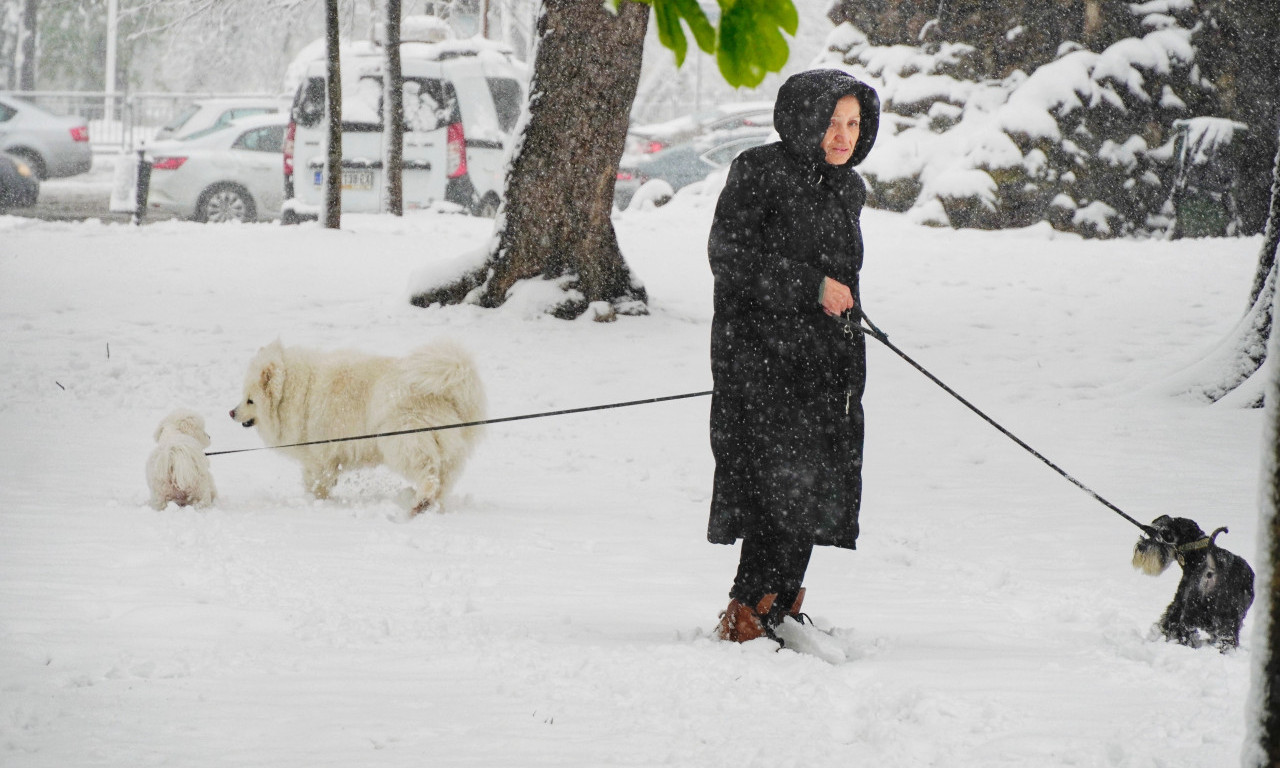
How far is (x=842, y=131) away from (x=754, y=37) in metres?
1.94

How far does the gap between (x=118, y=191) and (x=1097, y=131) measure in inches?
476

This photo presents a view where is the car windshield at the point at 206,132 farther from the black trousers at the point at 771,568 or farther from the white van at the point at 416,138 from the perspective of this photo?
the black trousers at the point at 771,568

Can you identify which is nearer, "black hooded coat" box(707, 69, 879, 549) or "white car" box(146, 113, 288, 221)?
"black hooded coat" box(707, 69, 879, 549)

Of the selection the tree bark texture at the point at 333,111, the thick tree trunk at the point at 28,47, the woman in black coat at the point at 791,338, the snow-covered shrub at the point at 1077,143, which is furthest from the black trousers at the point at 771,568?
the thick tree trunk at the point at 28,47

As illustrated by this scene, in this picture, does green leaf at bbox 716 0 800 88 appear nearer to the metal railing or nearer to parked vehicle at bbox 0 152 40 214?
parked vehicle at bbox 0 152 40 214

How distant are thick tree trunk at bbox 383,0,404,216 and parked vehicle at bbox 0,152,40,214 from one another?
6283 millimetres

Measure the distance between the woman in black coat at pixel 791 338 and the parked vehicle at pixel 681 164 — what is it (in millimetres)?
15420

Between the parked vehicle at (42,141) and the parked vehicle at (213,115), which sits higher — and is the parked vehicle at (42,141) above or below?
below

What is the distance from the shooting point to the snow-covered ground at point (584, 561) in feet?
10.1

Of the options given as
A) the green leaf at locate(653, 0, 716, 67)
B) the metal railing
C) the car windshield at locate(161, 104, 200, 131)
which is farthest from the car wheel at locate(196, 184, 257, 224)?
the green leaf at locate(653, 0, 716, 67)

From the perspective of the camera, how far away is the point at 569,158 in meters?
9.50

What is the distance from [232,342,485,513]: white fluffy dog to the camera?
544 centimetres

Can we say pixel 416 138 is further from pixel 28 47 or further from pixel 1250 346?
pixel 28 47

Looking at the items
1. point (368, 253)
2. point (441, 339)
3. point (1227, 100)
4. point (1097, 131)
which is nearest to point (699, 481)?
point (441, 339)
